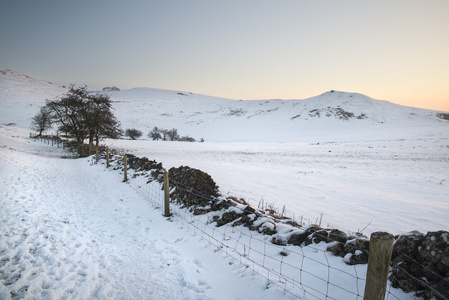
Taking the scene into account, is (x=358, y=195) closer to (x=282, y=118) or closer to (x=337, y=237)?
(x=337, y=237)

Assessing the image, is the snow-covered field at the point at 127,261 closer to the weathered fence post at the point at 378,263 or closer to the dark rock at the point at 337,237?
the dark rock at the point at 337,237

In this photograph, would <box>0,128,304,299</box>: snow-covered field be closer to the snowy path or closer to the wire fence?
the snowy path

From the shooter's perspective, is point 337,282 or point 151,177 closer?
point 337,282

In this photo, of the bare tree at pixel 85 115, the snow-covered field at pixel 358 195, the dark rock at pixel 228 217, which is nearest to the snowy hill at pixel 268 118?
the bare tree at pixel 85 115

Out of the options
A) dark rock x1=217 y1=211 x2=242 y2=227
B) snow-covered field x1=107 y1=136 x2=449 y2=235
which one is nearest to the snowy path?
dark rock x1=217 y1=211 x2=242 y2=227

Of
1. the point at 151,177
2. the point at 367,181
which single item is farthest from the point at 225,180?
the point at 367,181

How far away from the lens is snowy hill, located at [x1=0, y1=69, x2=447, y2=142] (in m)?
67.0

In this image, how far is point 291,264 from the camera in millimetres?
4254

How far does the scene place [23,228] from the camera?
5.53m

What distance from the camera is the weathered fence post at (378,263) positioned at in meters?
2.31

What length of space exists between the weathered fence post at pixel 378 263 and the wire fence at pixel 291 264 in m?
0.28

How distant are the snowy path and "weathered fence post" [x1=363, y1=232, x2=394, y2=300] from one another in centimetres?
159

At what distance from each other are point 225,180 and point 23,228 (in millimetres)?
8213

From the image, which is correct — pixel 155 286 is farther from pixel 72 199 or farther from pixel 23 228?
pixel 72 199
